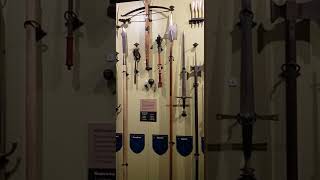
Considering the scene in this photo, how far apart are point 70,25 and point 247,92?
813mm

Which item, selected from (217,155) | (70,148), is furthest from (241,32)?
(70,148)

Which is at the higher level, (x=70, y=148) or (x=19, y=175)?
(x=70, y=148)

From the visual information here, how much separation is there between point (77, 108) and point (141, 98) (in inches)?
32.2

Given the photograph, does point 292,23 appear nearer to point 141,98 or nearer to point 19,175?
point 141,98

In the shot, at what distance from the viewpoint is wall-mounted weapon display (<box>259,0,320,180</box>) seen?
4.67ft

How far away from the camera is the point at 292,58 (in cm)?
145

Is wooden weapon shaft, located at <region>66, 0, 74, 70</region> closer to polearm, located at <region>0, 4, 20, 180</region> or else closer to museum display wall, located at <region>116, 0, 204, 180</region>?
polearm, located at <region>0, 4, 20, 180</region>

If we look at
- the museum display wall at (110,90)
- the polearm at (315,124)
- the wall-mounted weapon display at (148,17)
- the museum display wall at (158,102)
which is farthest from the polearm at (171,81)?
the polearm at (315,124)

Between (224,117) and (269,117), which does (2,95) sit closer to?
(224,117)

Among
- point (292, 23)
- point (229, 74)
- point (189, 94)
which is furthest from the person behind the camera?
point (189, 94)

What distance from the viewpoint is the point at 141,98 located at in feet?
7.63

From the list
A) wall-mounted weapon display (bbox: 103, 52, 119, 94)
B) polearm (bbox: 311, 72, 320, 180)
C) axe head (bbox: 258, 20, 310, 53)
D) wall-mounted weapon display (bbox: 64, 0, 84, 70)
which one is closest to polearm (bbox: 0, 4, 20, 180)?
wall-mounted weapon display (bbox: 64, 0, 84, 70)

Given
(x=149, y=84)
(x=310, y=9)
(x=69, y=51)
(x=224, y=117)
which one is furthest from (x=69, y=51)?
(x=310, y=9)

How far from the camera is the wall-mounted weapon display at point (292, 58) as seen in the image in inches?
56.1
